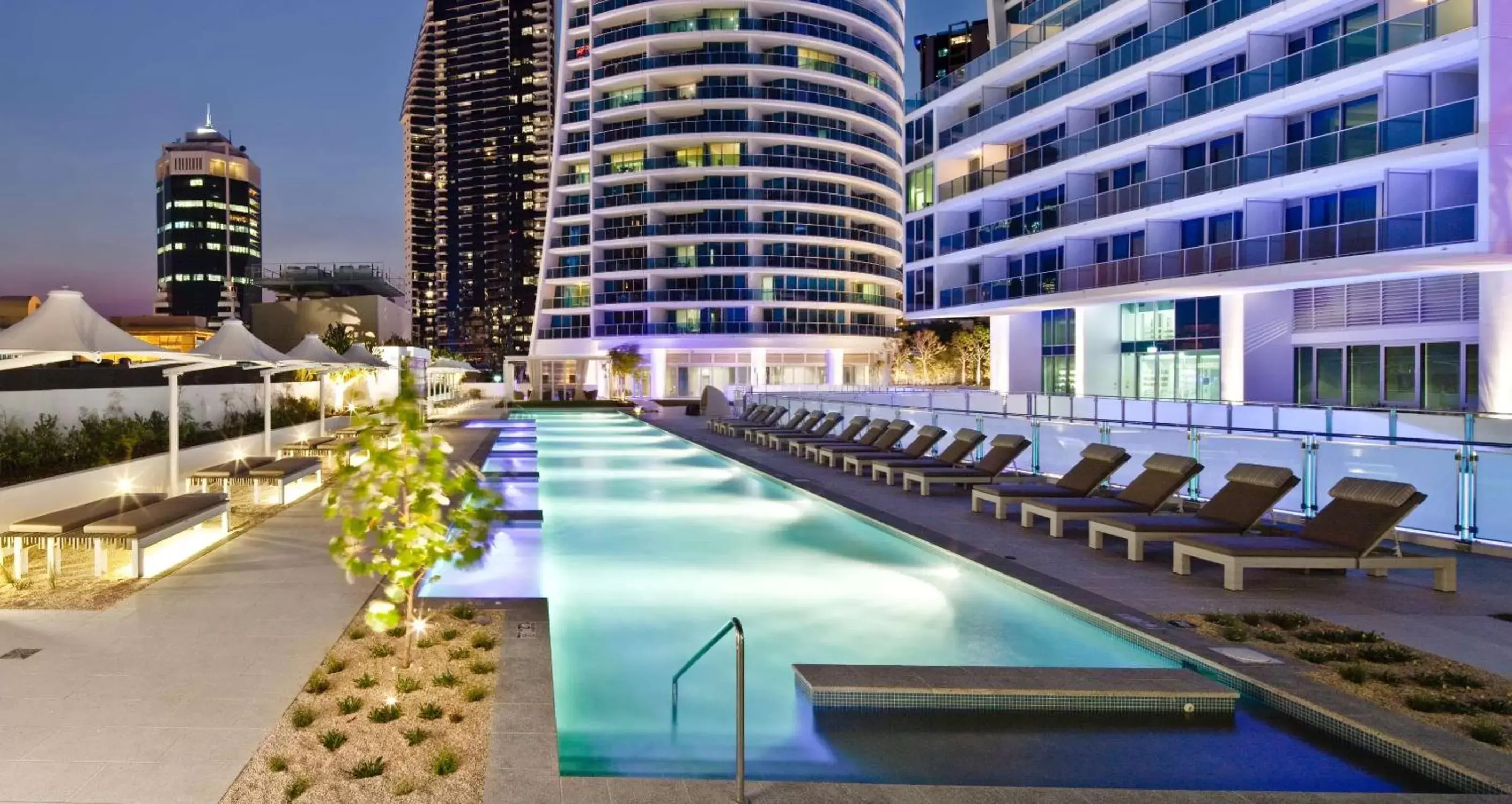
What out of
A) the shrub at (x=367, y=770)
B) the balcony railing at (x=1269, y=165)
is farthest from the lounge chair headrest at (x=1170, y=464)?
the balcony railing at (x=1269, y=165)

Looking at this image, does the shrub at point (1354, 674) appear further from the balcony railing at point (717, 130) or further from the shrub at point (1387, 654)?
the balcony railing at point (717, 130)

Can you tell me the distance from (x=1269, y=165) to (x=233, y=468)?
25964 mm

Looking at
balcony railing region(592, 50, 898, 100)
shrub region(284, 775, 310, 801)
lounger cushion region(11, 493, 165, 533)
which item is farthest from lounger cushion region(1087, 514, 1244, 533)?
balcony railing region(592, 50, 898, 100)

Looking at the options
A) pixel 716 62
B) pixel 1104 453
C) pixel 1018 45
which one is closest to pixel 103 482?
pixel 1104 453

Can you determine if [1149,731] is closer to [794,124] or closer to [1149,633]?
[1149,633]

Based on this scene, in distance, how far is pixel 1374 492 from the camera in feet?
27.4

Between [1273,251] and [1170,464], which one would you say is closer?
[1170,464]

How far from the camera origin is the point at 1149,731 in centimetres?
518

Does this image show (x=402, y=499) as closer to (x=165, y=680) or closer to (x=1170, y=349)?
(x=165, y=680)

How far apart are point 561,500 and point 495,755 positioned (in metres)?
11.3

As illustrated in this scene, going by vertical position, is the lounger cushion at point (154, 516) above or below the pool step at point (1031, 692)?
above

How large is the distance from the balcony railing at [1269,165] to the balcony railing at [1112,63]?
9.13 feet

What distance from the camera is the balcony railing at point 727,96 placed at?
64062mm

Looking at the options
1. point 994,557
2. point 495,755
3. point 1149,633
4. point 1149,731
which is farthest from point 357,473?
point 994,557
